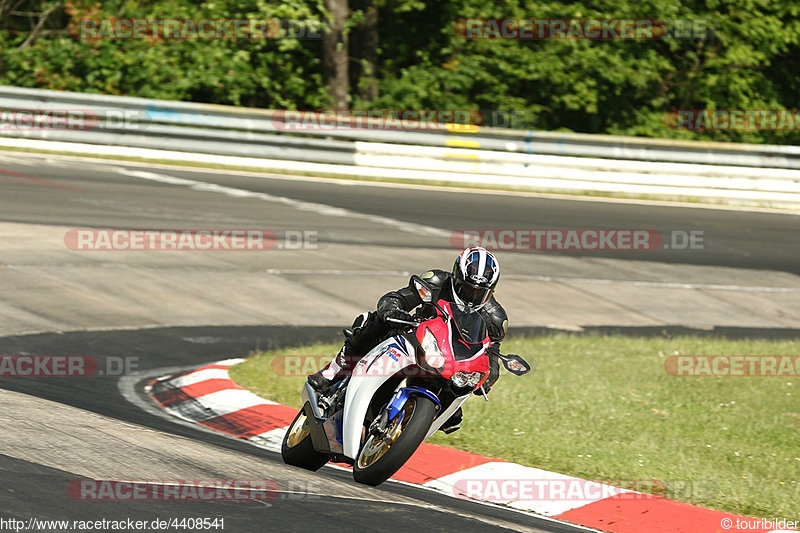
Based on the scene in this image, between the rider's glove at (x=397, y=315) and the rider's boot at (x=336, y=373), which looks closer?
the rider's glove at (x=397, y=315)

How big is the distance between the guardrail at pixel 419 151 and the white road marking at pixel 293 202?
1.65m

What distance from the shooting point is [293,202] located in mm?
18078

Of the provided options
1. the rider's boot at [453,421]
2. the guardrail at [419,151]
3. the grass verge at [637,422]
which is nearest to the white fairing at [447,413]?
the rider's boot at [453,421]

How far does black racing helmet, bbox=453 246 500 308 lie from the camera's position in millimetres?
6035

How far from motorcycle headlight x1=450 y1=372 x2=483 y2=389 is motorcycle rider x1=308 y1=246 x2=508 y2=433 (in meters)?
0.22

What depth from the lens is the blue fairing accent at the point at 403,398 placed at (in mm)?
5879

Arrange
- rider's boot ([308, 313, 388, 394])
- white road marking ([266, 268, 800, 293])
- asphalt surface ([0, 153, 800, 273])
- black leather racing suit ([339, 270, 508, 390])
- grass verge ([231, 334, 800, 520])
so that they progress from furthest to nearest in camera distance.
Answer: asphalt surface ([0, 153, 800, 273]), white road marking ([266, 268, 800, 293]), grass verge ([231, 334, 800, 520]), rider's boot ([308, 313, 388, 394]), black leather racing suit ([339, 270, 508, 390])

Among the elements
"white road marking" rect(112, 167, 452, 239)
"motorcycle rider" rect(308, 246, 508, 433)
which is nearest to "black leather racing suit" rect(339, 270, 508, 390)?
"motorcycle rider" rect(308, 246, 508, 433)

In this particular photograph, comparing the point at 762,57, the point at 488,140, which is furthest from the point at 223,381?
the point at 762,57

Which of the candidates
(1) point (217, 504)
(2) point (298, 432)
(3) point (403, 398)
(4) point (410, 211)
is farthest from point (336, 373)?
(4) point (410, 211)

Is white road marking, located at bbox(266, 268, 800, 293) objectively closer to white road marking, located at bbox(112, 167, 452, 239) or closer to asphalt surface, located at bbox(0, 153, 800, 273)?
asphalt surface, located at bbox(0, 153, 800, 273)

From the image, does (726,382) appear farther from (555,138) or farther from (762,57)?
(762,57)

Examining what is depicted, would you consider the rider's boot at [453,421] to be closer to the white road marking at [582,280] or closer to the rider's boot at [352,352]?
the rider's boot at [352,352]

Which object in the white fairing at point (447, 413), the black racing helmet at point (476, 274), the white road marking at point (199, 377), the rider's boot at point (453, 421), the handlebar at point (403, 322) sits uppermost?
the black racing helmet at point (476, 274)
